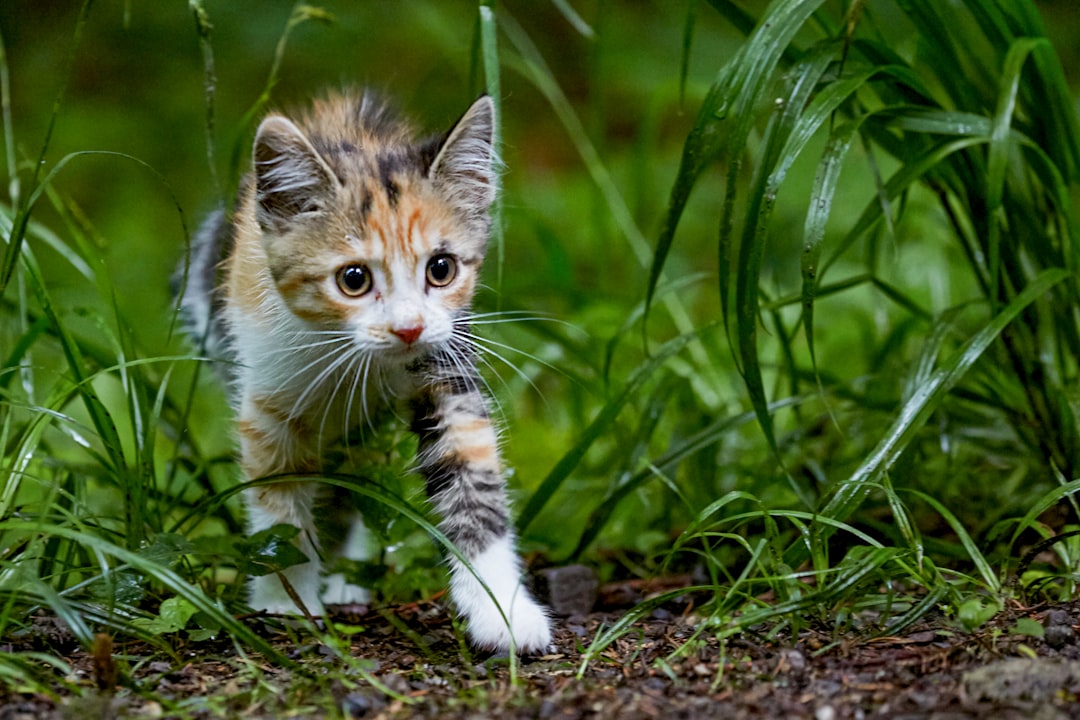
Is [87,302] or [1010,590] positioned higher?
[87,302]

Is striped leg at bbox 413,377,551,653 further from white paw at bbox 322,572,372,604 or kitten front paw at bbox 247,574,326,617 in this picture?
white paw at bbox 322,572,372,604

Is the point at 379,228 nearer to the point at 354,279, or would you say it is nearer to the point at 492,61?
the point at 354,279

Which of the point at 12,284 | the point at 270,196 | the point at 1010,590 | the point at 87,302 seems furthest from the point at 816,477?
the point at 87,302

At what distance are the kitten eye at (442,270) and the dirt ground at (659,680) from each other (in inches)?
30.3

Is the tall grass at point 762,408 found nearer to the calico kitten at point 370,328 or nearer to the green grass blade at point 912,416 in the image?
the green grass blade at point 912,416

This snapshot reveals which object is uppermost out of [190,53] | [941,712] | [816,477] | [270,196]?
[190,53]

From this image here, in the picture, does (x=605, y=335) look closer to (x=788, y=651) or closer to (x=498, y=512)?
(x=498, y=512)

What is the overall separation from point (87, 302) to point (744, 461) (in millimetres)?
3405

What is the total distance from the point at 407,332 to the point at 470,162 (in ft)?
1.68

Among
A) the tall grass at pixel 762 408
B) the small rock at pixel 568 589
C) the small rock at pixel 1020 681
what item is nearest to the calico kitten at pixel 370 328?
the tall grass at pixel 762 408

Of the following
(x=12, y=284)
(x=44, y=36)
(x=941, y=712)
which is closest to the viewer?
(x=941, y=712)

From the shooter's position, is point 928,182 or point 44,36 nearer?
point 928,182

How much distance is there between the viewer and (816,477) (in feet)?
10.0

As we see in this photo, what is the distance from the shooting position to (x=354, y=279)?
8.00 ft
